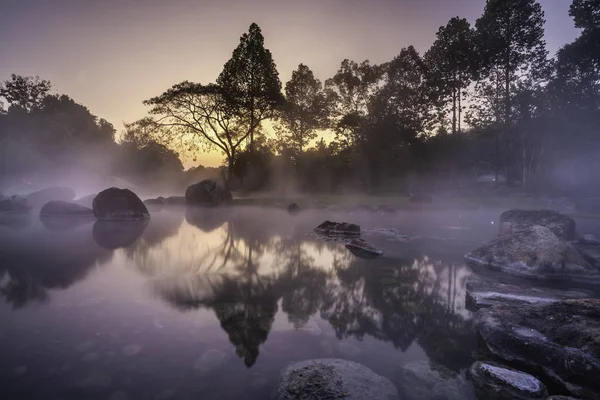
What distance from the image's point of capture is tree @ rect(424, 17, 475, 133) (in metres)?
33.6

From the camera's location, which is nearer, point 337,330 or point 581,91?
point 337,330

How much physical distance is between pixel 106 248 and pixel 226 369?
343 inches

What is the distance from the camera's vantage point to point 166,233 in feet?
47.8

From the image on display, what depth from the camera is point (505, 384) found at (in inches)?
146

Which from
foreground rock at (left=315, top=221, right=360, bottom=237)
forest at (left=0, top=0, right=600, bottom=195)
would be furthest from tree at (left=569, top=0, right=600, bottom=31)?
foreground rock at (left=315, top=221, right=360, bottom=237)

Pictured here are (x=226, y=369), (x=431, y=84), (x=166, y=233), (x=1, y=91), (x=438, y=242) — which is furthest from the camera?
(x=1, y=91)

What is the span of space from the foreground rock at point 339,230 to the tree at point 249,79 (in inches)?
897

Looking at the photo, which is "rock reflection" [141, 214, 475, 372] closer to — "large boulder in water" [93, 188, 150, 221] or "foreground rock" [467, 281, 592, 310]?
"foreground rock" [467, 281, 592, 310]

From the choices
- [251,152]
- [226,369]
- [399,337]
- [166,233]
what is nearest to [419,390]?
[399,337]

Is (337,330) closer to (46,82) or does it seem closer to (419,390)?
(419,390)

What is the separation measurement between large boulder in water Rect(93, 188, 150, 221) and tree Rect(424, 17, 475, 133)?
103 ft

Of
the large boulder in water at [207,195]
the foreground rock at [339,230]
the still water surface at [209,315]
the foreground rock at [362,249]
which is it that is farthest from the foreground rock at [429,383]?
the large boulder in water at [207,195]

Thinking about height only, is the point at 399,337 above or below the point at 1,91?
below

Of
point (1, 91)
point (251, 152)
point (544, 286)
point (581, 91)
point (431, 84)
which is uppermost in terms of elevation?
point (1, 91)
